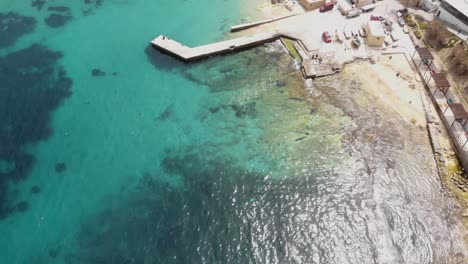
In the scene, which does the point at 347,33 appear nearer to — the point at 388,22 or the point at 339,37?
the point at 339,37

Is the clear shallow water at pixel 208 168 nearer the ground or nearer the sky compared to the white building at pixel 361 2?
nearer the ground

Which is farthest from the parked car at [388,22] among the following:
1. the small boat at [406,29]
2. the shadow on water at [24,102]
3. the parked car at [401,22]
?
the shadow on water at [24,102]

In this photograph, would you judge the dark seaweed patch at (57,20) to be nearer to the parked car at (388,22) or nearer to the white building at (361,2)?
the white building at (361,2)

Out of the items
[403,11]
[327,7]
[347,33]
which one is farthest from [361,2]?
[347,33]

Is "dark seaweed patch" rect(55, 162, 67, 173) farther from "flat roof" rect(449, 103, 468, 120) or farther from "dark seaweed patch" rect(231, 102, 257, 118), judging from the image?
"flat roof" rect(449, 103, 468, 120)

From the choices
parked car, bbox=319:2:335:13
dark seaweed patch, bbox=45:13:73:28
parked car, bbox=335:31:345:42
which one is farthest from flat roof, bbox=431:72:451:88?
dark seaweed patch, bbox=45:13:73:28

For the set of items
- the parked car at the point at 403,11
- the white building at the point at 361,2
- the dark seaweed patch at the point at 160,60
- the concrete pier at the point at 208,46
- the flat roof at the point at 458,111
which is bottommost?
the dark seaweed patch at the point at 160,60

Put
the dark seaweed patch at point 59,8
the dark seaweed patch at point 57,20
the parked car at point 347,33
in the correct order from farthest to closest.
A: the dark seaweed patch at point 59,8
the dark seaweed patch at point 57,20
the parked car at point 347,33
